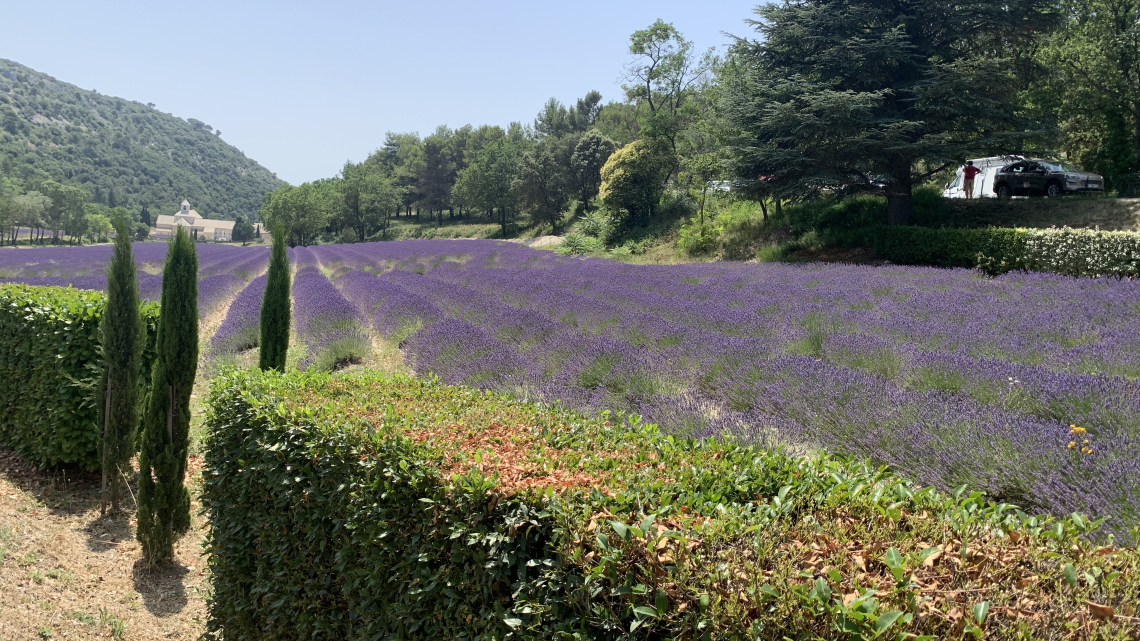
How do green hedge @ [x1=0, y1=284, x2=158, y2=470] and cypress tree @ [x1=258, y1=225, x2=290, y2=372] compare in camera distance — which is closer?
green hedge @ [x1=0, y1=284, x2=158, y2=470]

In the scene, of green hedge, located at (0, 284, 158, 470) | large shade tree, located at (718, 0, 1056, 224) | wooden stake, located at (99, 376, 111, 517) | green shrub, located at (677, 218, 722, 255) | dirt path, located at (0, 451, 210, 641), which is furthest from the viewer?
green shrub, located at (677, 218, 722, 255)

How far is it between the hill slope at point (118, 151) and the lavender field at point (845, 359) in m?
103

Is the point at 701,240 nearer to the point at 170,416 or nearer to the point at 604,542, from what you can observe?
the point at 170,416

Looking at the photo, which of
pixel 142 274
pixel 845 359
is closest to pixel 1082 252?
pixel 845 359

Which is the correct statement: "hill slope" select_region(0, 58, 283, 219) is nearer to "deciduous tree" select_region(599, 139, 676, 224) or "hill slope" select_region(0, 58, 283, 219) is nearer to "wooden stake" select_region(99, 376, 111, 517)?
"deciduous tree" select_region(599, 139, 676, 224)

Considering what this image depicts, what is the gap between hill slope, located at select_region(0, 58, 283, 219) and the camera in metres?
109

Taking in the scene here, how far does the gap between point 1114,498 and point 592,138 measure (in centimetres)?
4374

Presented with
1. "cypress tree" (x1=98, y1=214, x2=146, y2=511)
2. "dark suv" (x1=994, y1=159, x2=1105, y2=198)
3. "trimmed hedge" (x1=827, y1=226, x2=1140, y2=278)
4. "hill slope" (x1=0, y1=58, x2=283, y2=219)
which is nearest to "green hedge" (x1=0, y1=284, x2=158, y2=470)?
"cypress tree" (x1=98, y1=214, x2=146, y2=511)

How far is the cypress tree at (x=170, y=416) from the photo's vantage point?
176 inches

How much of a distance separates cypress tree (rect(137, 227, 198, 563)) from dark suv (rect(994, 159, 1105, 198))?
72.2ft

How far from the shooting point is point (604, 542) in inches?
61.9

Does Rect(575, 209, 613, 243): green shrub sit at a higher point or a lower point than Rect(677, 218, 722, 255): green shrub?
higher

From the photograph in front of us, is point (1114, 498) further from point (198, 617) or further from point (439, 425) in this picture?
point (198, 617)

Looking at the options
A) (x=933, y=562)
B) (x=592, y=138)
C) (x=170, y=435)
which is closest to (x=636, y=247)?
(x=592, y=138)
